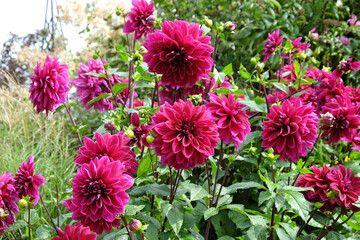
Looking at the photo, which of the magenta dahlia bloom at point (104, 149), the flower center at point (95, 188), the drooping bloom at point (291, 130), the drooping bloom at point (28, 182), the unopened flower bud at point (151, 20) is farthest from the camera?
the unopened flower bud at point (151, 20)

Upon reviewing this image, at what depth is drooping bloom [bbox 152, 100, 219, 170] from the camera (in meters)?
0.91

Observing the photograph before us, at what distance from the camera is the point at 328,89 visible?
61.3 inches

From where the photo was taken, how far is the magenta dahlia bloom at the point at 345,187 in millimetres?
1166

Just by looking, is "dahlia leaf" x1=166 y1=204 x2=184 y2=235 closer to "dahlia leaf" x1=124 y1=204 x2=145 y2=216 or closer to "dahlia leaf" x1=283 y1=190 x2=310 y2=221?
A: "dahlia leaf" x1=124 y1=204 x2=145 y2=216

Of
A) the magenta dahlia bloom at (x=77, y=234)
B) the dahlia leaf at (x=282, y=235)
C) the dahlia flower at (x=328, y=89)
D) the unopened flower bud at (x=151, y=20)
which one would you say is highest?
the unopened flower bud at (x=151, y=20)

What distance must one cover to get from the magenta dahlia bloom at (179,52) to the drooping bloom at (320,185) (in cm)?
61

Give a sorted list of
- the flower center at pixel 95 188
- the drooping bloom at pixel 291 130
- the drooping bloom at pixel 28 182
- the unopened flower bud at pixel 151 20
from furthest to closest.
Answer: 1. the unopened flower bud at pixel 151 20
2. the drooping bloom at pixel 28 182
3. the drooping bloom at pixel 291 130
4. the flower center at pixel 95 188

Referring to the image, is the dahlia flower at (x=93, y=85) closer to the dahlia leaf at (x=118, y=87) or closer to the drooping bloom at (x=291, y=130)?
the dahlia leaf at (x=118, y=87)

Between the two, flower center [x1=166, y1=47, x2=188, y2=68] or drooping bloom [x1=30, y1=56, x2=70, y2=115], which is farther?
drooping bloom [x1=30, y1=56, x2=70, y2=115]

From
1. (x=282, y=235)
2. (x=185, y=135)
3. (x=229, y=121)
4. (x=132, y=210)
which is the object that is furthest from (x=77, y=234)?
(x=282, y=235)

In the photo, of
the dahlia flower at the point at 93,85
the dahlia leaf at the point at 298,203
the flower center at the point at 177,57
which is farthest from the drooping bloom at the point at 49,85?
the dahlia leaf at the point at 298,203

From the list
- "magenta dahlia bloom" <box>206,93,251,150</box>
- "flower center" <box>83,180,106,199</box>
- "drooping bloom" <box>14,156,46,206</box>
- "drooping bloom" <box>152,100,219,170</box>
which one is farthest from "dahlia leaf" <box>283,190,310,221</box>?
"drooping bloom" <box>14,156,46,206</box>

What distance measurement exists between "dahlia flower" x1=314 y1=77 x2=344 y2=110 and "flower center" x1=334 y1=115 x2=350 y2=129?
0.69ft

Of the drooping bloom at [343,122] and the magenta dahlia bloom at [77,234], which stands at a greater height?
the drooping bloom at [343,122]
